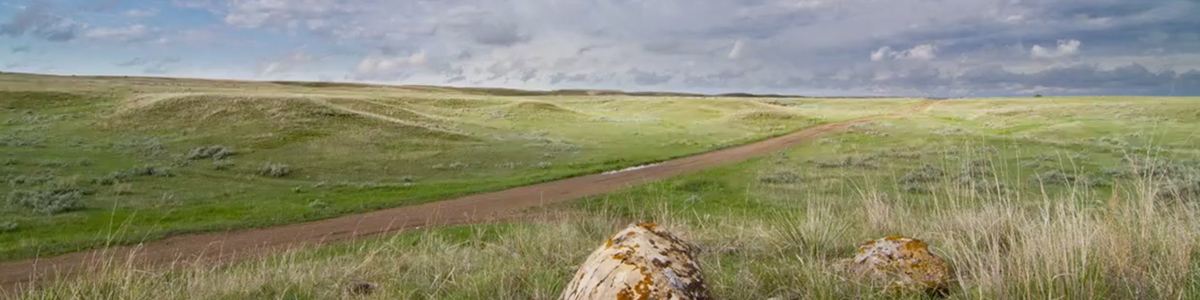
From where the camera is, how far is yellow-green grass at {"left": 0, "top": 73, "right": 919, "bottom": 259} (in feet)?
54.3

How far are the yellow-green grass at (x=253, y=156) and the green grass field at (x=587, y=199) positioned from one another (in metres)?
0.14

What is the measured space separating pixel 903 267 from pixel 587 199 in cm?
1471

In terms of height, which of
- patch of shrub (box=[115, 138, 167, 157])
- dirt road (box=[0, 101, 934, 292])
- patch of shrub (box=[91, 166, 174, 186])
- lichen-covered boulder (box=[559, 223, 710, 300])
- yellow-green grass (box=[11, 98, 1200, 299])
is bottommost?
dirt road (box=[0, 101, 934, 292])

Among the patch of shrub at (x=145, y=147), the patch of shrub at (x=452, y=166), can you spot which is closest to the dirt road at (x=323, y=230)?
the patch of shrub at (x=452, y=166)

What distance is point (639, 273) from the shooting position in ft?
11.9

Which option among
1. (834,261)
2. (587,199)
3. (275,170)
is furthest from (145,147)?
(834,261)

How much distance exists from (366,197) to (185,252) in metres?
7.63

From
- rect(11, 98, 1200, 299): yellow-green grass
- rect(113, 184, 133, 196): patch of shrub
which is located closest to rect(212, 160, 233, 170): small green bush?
rect(113, 184, 133, 196): patch of shrub

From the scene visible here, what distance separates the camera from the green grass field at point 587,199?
521 cm

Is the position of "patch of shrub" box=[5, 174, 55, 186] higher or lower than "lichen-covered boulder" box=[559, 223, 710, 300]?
lower

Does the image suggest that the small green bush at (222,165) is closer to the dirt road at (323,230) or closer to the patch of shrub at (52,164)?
the patch of shrub at (52,164)

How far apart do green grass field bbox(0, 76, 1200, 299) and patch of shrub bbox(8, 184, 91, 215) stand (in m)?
0.35

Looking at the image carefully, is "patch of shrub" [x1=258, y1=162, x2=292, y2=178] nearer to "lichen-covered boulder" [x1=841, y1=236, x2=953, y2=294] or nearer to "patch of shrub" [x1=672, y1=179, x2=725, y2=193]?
"patch of shrub" [x1=672, y1=179, x2=725, y2=193]

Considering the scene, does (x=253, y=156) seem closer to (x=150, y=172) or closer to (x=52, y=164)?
(x=150, y=172)
